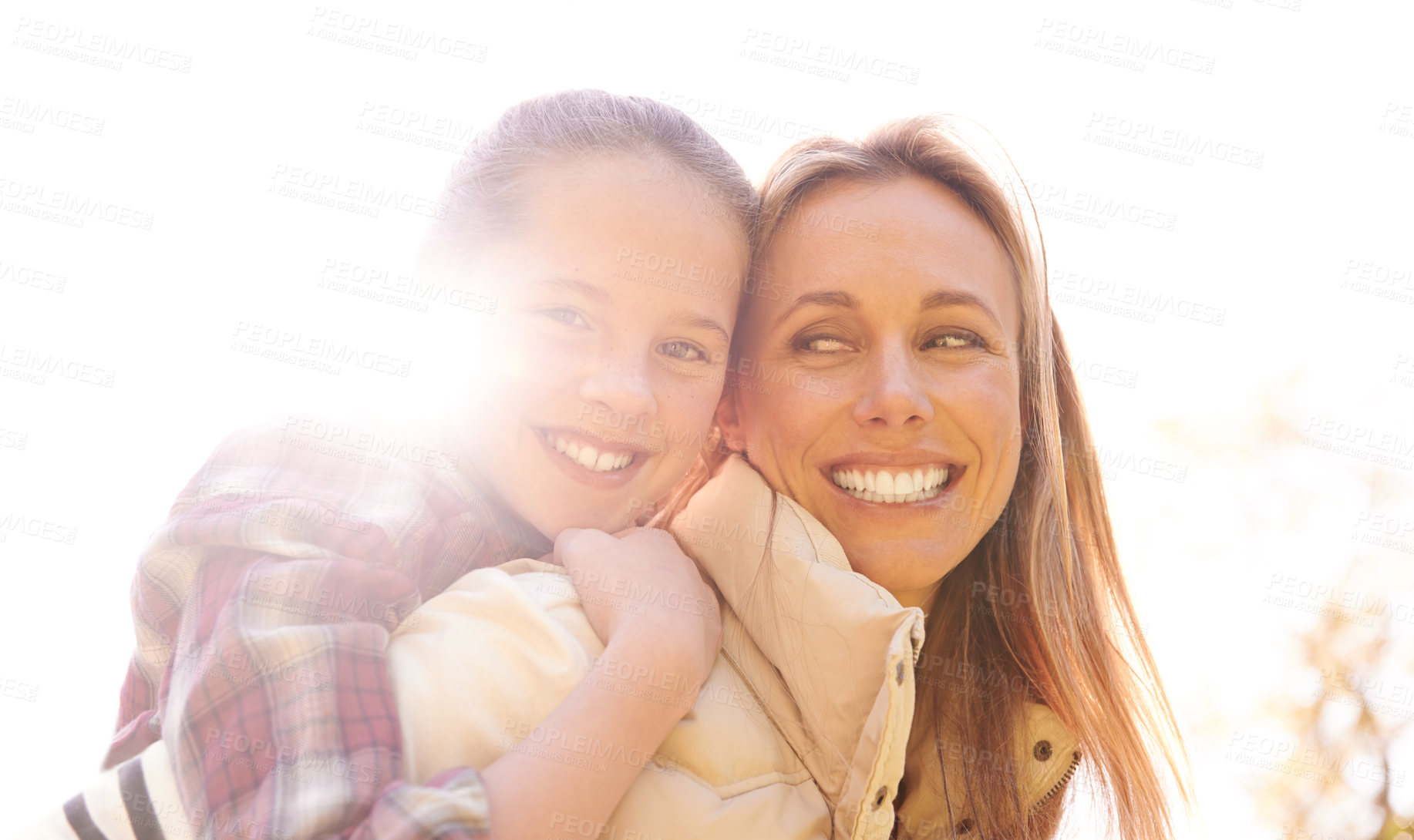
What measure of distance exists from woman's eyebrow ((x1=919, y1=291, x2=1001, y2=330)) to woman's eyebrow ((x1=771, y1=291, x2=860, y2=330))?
18cm

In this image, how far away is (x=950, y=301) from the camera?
2.55 m

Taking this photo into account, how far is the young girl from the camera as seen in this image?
1.56 metres

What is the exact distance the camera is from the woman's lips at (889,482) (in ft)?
8.35

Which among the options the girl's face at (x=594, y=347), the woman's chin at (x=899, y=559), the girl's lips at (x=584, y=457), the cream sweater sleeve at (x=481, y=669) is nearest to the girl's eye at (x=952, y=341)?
the woman's chin at (x=899, y=559)

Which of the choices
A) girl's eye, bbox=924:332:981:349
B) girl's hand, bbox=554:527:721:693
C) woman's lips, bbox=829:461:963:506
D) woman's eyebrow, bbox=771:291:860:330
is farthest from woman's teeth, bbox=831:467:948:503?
girl's hand, bbox=554:527:721:693

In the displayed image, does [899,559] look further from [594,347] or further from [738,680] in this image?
[594,347]

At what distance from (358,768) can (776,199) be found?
1881 millimetres

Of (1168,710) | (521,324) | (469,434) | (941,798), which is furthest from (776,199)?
(1168,710)

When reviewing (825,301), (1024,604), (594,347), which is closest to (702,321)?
(594,347)

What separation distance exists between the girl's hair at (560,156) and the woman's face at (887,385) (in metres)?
0.29

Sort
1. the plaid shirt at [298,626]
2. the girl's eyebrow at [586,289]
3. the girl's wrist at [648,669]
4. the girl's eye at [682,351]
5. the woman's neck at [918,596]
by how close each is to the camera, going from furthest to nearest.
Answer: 1. the woman's neck at [918,596]
2. the girl's eye at [682,351]
3. the girl's eyebrow at [586,289]
4. the girl's wrist at [648,669]
5. the plaid shirt at [298,626]

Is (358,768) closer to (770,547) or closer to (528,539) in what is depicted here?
(528,539)

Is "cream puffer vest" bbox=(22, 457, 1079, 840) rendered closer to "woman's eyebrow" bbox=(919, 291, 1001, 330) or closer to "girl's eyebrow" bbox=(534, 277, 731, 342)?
"girl's eyebrow" bbox=(534, 277, 731, 342)

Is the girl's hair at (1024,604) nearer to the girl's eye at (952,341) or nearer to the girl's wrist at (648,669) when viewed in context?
the girl's eye at (952,341)
